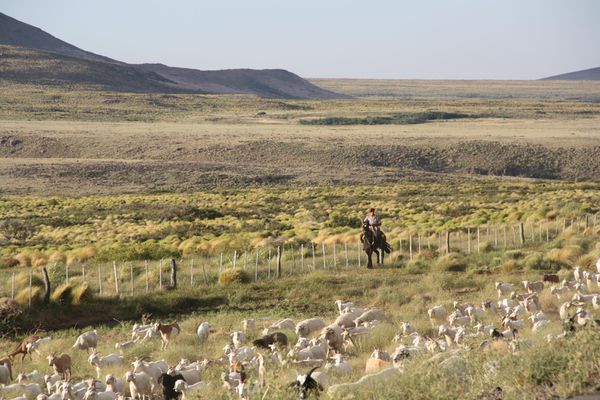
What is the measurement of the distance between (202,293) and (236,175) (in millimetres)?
60913

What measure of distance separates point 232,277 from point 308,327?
7458 mm

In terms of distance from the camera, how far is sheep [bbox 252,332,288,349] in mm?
15602

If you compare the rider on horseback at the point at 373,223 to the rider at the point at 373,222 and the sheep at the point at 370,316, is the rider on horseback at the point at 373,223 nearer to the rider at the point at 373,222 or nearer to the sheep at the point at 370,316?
the rider at the point at 373,222

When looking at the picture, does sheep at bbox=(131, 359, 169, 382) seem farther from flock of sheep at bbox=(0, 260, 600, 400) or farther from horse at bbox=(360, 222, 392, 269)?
horse at bbox=(360, 222, 392, 269)

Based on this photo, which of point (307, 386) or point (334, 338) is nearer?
point (307, 386)

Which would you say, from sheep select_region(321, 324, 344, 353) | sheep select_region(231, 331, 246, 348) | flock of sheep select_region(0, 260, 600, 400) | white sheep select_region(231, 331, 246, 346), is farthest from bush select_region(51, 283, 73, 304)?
sheep select_region(321, 324, 344, 353)

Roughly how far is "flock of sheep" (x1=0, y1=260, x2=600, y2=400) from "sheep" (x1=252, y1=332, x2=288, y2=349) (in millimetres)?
18

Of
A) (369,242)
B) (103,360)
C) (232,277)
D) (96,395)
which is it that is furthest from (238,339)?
(369,242)

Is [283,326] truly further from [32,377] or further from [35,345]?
[32,377]

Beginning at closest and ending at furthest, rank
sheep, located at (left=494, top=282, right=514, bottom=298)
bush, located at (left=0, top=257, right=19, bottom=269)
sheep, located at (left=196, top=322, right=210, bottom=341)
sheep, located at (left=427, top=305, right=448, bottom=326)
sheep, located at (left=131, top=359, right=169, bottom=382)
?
sheep, located at (left=131, top=359, right=169, bottom=382) → sheep, located at (left=196, top=322, right=210, bottom=341) → sheep, located at (left=427, top=305, right=448, bottom=326) → sheep, located at (left=494, top=282, right=514, bottom=298) → bush, located at (left=0, top=257, right=19, bottom=269)

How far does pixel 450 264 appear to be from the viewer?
25.6 meters

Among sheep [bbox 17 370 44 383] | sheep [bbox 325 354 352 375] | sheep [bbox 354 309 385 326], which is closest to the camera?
sheep [bbox 325 354 352 375]

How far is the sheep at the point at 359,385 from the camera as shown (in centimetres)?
1053

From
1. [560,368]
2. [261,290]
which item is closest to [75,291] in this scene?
[261,290]
